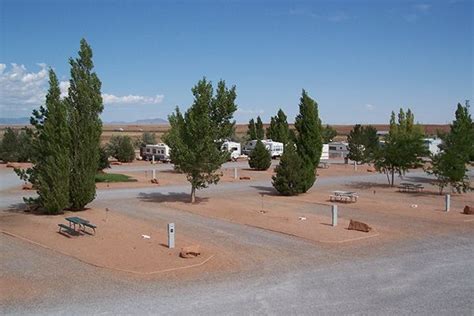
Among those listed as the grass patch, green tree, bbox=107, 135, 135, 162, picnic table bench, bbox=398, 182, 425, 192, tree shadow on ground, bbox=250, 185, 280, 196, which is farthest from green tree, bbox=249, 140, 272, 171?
picnic table bench, bbox=398, 182, 425, 192

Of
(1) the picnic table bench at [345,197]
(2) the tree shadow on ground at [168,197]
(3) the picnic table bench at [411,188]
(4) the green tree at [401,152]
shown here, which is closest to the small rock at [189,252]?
(2) the tree shadow on ground at [168,197]

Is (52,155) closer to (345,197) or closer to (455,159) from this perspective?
(345,197)

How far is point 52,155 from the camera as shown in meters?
19.4

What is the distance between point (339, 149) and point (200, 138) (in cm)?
3977

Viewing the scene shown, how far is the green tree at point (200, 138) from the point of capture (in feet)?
74.5

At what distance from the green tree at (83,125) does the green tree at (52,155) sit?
0.43 meters

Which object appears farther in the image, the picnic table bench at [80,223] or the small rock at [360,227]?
the small rock at [360,227]

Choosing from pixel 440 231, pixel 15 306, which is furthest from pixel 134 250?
pixel 440 231

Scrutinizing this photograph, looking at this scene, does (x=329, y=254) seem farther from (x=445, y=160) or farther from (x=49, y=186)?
(x=445, y=160)

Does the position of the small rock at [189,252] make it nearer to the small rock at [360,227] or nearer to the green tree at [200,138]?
the small rock at [360,227]

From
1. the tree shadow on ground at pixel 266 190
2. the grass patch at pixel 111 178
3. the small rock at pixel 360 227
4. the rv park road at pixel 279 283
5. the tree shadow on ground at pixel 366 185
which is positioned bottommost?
the rv park road at pixel 279 283

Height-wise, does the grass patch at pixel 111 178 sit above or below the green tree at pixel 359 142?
below

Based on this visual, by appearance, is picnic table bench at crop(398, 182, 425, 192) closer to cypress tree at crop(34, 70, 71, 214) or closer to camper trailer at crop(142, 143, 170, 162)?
cypress tree at crop(34, 70, 71, 214)

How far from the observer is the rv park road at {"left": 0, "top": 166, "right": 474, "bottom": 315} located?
30.1 feet
